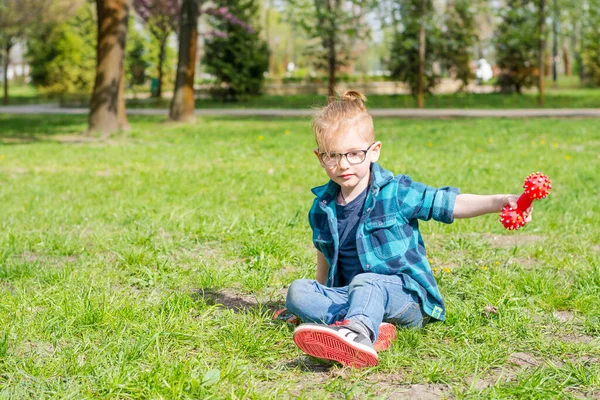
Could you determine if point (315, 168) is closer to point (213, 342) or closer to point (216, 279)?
point (216, 279)

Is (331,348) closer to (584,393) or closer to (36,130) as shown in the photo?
(584,393)

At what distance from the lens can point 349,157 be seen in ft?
10.8

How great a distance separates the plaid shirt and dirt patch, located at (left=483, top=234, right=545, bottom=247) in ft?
6.50

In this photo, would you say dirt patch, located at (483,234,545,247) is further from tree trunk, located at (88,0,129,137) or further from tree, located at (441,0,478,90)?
tree, located at (441,0,478,90)

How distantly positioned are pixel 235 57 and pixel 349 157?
1091 inches

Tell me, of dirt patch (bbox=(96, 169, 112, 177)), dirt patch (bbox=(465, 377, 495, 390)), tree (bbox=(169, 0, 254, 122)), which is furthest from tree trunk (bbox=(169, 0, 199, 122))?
dirt patch (bbox=(465, 377, 495, 390))

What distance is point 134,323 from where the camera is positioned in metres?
3.34

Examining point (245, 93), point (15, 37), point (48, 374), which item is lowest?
point (48, 374)

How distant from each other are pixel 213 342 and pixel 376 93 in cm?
3280

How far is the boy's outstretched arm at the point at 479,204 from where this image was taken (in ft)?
9.88

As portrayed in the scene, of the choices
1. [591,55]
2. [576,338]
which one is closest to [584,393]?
[576,338]

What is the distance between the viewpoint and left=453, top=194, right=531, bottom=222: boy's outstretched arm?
301cm

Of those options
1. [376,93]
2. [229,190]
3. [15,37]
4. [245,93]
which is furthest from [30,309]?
[376,93]

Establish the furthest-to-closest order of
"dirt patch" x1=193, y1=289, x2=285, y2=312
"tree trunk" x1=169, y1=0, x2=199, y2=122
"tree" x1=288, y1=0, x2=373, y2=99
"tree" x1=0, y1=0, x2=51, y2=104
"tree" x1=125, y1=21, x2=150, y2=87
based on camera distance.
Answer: "tree" x1=125, y1=21, x2=150, y2=87, "tree" x1=0, y1=0, x2=51, y2=104, "tree" x1=288, y1=0, x2=373, y2=99, "tree trunk" x1=169, y1=0, x2=199, y2=122, "dirt patch" x1=193, y1=289, x2=285, y2=312
